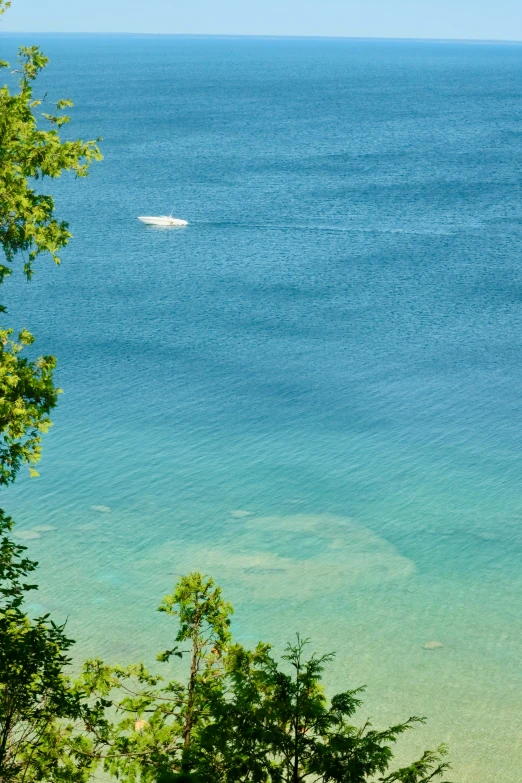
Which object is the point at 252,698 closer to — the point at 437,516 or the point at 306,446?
the point at 437,516

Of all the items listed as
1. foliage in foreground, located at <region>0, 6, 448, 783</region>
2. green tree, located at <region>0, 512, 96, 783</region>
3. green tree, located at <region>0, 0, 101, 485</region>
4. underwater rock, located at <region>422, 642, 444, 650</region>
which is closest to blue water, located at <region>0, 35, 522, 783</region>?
underwater rock, located at <region>422, 642, 444, 650</region>

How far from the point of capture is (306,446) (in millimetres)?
35188

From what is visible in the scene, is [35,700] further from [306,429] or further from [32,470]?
[306,429]

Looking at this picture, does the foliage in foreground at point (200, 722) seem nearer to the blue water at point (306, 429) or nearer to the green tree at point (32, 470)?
the green tree at point (32, 470)

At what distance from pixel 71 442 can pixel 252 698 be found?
83.7ft

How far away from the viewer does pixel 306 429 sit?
36.3m

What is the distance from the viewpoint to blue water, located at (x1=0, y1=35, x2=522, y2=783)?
25.5 meters

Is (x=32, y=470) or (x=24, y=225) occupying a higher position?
(x=24, y=225)

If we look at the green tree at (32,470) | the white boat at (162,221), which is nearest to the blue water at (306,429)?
the white boat at (162,221)

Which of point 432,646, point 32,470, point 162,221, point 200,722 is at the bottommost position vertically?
point 432,646

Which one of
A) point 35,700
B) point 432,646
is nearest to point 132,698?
point 35,700

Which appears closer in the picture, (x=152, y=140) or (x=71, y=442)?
(x=71, y=442)

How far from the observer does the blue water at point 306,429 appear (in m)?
25.5

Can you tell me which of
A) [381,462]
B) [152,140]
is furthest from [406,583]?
[152,140]
